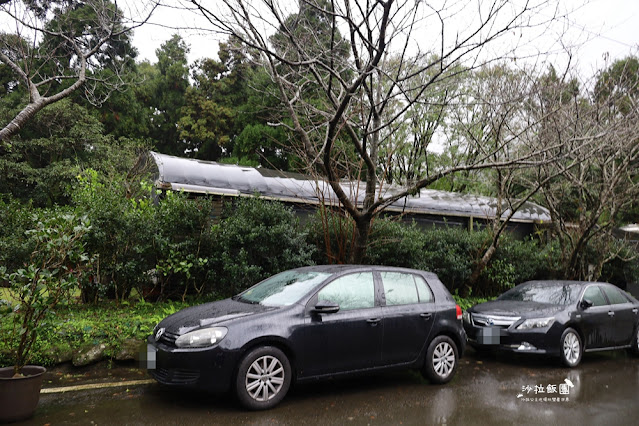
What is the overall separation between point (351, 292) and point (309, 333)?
2.81 ft

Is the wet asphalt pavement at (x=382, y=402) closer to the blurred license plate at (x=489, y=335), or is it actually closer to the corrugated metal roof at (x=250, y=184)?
the blurred license plate at (x=489, y=335)

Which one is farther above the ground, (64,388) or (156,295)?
(156,295)

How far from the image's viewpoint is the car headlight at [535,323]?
290 inches

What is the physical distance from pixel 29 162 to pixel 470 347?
19.6 metres

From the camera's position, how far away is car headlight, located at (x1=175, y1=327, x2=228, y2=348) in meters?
4.87

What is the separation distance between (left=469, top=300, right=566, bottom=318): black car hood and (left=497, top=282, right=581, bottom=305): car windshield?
0.81ft

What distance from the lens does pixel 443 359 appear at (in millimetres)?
6348

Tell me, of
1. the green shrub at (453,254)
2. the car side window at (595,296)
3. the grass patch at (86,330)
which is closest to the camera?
the grass patch at (86,330)

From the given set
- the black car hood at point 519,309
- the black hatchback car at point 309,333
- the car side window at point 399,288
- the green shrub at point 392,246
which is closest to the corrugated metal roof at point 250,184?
the green shrub at point 392,246

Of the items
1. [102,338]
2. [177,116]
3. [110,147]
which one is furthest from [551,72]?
[177,116]

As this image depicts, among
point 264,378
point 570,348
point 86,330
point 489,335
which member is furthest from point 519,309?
point 86,330

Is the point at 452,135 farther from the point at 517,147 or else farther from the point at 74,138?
the point at 74,138

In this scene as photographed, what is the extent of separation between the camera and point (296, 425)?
4.64 m

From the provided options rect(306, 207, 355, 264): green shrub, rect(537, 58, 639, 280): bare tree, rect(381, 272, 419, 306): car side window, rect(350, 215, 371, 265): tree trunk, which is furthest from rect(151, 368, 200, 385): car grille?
rect(537, 58, 639, 280): bare tree
